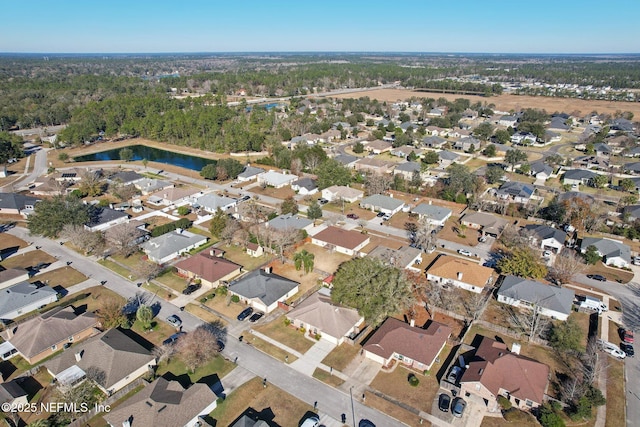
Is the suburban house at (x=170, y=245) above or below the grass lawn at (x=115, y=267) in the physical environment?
above

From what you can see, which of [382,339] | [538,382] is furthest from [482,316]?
[382,339]

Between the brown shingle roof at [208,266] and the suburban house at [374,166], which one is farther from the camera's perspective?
the suburban house at [374,166]

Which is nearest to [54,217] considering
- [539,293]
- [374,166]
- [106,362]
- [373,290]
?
[106,362]

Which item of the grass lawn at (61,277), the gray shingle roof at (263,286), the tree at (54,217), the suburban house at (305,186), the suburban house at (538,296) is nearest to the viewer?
the suburban house at (538,296)

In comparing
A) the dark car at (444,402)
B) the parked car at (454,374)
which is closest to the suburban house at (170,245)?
the parked car at (454,374)

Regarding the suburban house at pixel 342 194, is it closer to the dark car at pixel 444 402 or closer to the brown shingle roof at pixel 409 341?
the brown shingle roof at pixel 409 341

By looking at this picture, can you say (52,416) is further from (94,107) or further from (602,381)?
(94,107)
